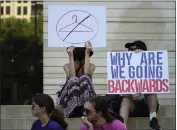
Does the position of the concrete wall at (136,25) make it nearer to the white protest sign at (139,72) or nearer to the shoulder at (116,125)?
the white protest sign at (139,72)

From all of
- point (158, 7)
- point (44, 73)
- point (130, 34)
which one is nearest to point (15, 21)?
point (44, 73)

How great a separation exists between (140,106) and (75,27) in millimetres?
1356

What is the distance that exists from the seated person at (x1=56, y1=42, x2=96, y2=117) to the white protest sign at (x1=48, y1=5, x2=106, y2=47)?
153 mm

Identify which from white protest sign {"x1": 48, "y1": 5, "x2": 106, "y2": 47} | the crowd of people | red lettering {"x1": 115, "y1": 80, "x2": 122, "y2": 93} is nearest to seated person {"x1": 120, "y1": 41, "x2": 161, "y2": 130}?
the crowd of people

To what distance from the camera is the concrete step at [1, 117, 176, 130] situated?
6.00m

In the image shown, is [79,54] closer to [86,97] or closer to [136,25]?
[86,97]

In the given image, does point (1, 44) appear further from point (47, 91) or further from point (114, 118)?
point (114, 118)

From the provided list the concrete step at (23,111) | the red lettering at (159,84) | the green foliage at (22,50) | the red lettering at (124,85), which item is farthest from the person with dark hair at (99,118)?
the green foliage at (22,50)

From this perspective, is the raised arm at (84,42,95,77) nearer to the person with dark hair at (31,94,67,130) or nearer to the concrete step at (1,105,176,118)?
the concrete step at (1,105,176,118)

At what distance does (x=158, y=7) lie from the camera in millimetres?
8219

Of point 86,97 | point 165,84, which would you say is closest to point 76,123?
point 86,97

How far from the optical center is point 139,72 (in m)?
5.82

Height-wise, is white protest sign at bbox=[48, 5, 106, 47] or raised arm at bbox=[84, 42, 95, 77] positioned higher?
white protest sign at bbox=[48, 5, 106, 47]

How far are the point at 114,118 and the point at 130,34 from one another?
15.2 ft
